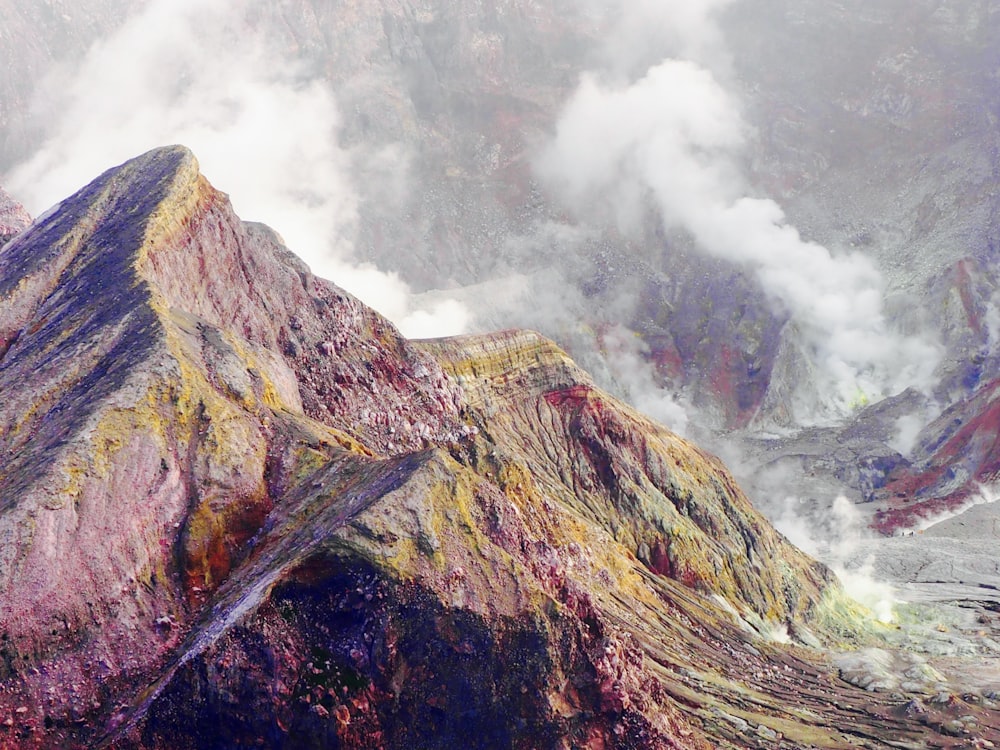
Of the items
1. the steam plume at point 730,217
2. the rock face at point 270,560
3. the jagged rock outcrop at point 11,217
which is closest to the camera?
the rock face at point 270,560

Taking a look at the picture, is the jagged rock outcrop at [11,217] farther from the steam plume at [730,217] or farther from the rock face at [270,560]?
the steam plume at [730,217]

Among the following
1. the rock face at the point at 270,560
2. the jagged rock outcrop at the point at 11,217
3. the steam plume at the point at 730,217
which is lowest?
the rock face at the point at 270,560

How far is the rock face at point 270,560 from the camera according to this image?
23.5 meters

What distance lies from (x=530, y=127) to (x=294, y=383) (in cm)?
16223

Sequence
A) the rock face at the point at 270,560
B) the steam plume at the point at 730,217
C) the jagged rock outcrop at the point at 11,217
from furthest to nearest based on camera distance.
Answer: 1. the steam plume at the point at 730,217
2. the jagged rock outcrop at the point at 11,217
3. the rock face at the point at 270,560

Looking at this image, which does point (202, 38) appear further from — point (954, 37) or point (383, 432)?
point (383, 432)

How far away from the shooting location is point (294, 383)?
136 ft

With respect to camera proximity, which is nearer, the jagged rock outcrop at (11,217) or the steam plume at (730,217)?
the jagged rock outcrop at (11,217)

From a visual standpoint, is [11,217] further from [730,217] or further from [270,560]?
[730,217]

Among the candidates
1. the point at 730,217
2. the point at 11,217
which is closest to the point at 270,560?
the point at 11,217

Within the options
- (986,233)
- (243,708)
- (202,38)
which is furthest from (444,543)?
(202,38)

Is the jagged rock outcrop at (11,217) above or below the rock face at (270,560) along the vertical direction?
above

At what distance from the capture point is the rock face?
23.5 m

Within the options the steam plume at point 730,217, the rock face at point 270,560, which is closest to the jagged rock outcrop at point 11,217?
the rock face at point 270,560
